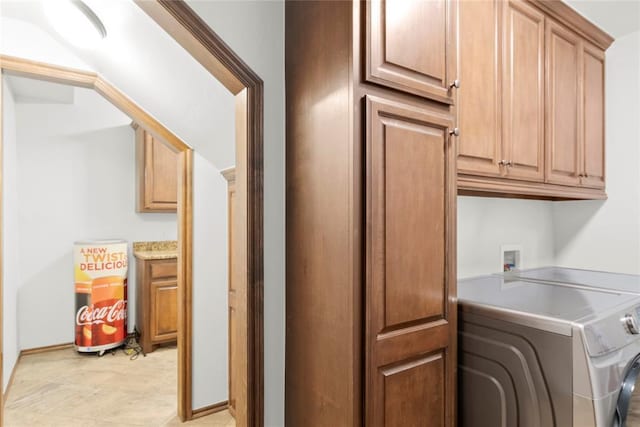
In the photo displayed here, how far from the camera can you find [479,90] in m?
1.52

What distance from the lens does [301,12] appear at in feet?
4.04

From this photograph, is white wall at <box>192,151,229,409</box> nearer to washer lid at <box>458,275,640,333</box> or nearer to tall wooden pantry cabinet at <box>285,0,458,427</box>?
tall wooden pantry cabinet at <box>285,0,458,427</box>

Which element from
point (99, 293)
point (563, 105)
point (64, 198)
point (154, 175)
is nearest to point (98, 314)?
point (99, 293)

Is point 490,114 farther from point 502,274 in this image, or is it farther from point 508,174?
point 502,274

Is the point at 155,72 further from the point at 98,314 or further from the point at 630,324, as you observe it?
the point at 98,314

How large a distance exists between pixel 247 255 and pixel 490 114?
117 cm

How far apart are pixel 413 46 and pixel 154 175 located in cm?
313

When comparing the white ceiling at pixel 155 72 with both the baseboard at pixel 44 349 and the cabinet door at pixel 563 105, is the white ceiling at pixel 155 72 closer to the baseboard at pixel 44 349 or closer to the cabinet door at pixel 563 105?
the cabinet door at pixel 563 105

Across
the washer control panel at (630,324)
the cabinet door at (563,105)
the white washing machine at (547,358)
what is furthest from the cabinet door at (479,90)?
the washer control panel at (630,324)

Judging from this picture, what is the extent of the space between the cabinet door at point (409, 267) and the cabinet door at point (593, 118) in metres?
1.39

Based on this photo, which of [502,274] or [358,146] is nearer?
[358,146]

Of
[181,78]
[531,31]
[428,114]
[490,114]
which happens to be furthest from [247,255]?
[531,31]

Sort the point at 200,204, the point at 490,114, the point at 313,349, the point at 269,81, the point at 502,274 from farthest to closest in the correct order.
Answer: the point at 200,204, the point at 502,274, the point at 490,114, the point at 269,81, the point at 313,349

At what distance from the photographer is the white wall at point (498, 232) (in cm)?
195
